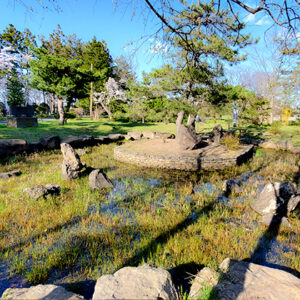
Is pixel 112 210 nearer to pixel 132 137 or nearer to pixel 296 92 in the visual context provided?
pixel 132 137

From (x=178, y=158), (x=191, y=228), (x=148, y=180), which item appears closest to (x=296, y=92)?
(x=178, y=158)

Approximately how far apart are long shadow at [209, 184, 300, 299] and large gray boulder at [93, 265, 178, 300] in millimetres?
723

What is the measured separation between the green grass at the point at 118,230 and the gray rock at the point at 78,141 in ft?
16.2

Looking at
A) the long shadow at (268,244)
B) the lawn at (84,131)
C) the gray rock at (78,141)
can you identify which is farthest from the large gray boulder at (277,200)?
the lawn at (84,131)

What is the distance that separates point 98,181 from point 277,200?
4621 mm

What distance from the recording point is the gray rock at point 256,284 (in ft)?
6.54

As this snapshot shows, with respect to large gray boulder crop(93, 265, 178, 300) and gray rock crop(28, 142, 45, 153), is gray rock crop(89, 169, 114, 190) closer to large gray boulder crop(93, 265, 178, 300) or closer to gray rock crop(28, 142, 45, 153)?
large gray boulder crop(93, 265, 178, 300)

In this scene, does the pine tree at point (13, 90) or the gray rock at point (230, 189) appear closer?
the gray rock at point (230, 189)

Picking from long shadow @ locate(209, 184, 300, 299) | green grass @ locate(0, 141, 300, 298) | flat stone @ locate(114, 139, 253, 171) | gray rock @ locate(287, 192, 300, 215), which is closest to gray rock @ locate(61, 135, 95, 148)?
flat stone @ locate(114, 139, 253, 171)

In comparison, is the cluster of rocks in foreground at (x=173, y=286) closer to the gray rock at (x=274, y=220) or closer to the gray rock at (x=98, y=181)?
the gray rock at (x=274, y=220)

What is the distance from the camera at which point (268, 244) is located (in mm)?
3461

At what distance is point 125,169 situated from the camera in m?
8.26

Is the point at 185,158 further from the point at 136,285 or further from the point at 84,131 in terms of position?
the point at 84,131

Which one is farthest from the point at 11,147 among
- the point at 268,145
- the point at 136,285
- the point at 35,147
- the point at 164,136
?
the point at 268,145
